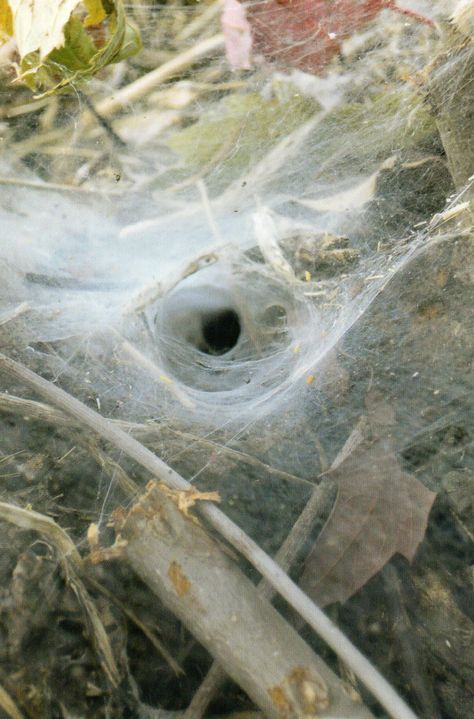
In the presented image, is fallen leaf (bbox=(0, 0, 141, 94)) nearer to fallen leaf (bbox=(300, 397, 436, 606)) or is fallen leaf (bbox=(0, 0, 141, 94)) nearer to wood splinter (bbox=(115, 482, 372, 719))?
wood splinter (bbox=(115, 482, 372, 719))

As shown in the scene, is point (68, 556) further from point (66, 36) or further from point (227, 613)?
point (66, 36)

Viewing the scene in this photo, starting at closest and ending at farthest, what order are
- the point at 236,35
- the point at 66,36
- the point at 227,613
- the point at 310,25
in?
the point at 227,613, the point at 66,36, the point at 310,25, the point at 236,35

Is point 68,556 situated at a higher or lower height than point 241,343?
higher

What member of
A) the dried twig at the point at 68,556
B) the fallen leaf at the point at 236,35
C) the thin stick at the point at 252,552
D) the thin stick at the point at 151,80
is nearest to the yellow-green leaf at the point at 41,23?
the thin stick at the point at 151,80

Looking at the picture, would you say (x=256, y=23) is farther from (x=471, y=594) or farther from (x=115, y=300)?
(x=471, y=594)

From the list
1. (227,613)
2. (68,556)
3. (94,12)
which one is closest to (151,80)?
(94,12)

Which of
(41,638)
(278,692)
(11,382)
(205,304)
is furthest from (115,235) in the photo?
(278,692)

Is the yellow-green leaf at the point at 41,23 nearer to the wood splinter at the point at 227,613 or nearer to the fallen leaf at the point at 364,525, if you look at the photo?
the wood splinter at the point at 227,613
